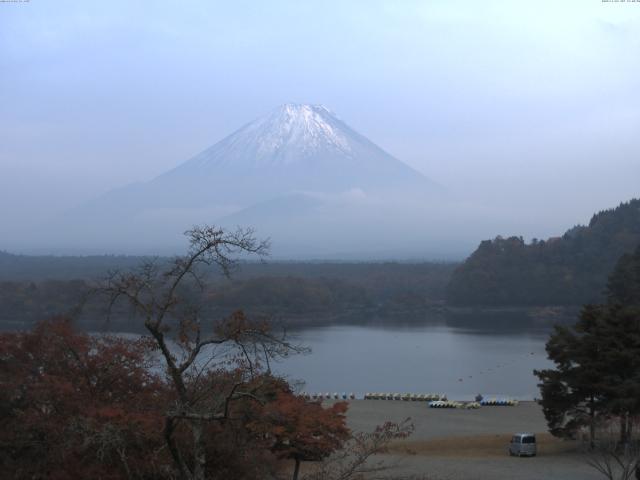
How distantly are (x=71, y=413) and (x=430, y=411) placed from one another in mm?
10696

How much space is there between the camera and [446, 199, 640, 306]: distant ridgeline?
4903cm

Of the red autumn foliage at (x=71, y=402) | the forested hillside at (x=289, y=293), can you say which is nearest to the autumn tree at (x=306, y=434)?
the red autumn foliage at (x=71, y=402)

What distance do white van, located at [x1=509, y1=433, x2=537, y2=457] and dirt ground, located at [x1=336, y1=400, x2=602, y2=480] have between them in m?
0.11

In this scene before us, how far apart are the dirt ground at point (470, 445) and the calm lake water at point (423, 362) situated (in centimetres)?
255

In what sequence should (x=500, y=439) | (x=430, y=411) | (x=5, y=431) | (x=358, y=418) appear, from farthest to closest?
(x=430, y=411), (x=358, y=418), (x=500, y=439), (x=5, y=431)

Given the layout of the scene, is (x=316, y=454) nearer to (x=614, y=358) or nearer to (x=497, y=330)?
(x=614, y=358)

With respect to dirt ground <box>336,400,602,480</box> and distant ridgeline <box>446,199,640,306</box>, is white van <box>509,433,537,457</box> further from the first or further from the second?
distant ridgeline <box>446,199,640,306</box>

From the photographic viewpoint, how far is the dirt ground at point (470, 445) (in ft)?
27.9

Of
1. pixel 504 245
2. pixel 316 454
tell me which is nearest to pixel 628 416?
pixel 316 454

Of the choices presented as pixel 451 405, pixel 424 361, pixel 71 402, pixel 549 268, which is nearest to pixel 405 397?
pixel 451 405

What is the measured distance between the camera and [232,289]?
4634 centimetres

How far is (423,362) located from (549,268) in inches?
1121

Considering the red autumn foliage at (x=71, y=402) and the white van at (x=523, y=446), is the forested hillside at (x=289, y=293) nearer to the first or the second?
the white van at (x=523, y=446)

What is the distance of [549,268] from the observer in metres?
51.5
